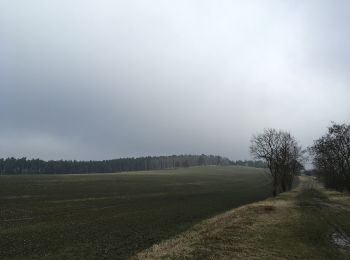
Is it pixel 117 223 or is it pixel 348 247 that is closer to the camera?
pixel 348 247

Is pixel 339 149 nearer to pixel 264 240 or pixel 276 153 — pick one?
pixel 276 153

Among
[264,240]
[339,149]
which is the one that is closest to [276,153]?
[339,149]

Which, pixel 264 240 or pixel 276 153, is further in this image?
pixel 276 153

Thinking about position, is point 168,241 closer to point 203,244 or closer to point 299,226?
point 203,244

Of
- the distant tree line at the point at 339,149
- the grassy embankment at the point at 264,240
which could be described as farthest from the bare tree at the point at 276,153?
the grassy embankment at the point at 264,240

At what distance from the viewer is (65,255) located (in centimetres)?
1988

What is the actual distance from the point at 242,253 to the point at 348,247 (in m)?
5.80

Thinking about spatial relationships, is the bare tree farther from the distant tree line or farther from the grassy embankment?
the grassy embankment

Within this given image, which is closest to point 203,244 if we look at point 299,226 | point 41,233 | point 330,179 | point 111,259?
point 111,259

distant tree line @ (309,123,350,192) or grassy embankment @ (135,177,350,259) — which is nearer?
grassy embankment @ (135,177,350,259)

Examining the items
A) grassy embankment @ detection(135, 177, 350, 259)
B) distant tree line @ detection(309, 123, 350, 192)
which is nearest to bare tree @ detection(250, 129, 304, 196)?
distant tree line @ detection(309, 123, 350, 192)

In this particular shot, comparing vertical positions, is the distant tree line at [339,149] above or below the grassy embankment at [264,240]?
above

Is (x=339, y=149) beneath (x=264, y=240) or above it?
above

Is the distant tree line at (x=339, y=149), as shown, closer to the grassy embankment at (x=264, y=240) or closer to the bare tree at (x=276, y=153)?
the bare tree at (x=276, y=153)
